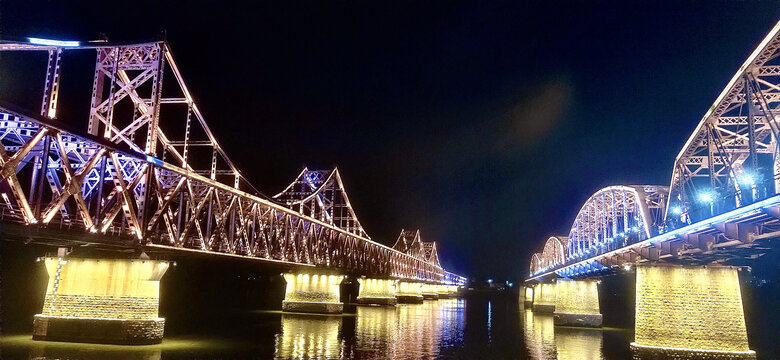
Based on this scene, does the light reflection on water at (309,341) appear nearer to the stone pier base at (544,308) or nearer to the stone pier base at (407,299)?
the stone pier base at (544,308)

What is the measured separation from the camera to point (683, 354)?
3734 cm

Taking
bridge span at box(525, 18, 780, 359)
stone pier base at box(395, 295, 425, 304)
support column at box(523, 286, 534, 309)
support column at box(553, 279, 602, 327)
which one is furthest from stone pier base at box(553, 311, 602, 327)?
stone pier base at box(395, 295, 425, 304)

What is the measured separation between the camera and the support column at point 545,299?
371 ft

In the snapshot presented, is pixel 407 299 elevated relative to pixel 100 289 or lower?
lower

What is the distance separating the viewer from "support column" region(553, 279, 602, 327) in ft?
246

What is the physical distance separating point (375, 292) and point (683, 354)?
89079mm

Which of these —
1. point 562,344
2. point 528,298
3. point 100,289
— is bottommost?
point 562,344

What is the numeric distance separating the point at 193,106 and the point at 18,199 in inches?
729

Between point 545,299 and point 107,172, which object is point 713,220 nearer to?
point 107,172

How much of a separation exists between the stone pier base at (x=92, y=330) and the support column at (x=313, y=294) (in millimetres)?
44350

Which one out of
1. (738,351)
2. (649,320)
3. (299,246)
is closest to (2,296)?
(299,246)

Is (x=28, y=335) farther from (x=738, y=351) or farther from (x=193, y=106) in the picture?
(x=738, y=351)

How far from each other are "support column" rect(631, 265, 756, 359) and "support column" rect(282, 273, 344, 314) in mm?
47659

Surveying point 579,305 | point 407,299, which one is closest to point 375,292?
point 407,299
